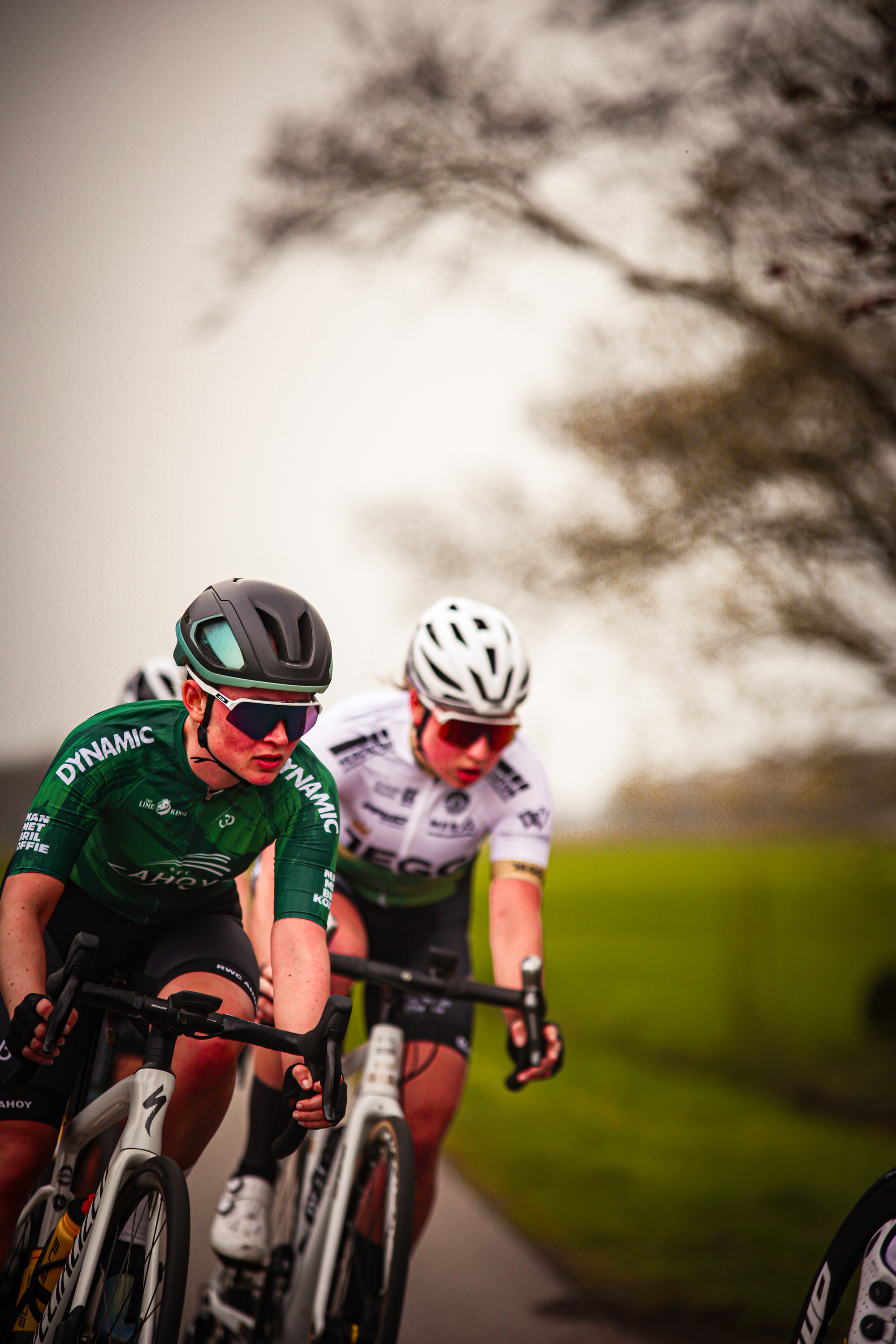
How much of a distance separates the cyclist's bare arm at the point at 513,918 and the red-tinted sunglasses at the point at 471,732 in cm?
51

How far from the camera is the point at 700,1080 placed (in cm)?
1116

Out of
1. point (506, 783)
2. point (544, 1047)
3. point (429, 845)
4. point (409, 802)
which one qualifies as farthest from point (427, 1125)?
point (506, 783)

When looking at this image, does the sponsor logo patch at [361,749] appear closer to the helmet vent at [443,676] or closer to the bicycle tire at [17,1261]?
the helmet vent at [443,676]

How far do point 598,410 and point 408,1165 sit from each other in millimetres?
6875

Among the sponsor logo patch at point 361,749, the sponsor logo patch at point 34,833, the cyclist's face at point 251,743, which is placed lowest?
the sponsor logo patch at point 34,833

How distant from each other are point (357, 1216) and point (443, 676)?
1683 mm

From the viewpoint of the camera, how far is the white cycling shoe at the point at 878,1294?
7.83 ft

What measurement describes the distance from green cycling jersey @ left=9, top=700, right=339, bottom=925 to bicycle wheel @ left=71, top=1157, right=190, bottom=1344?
714mm

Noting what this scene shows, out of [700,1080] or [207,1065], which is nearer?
[207,1065]

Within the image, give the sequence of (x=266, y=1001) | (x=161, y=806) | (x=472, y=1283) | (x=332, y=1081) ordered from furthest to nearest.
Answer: (x=472, y=1283) < (x=266, y=1001) < (x=161, y=806) < (x=332, y=1081)

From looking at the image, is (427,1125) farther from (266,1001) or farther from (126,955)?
(126,955)

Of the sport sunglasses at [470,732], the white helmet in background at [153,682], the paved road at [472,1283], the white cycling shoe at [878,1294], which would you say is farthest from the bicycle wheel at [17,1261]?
the white helmet in background at [153,682]

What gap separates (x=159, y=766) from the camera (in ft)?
9.83

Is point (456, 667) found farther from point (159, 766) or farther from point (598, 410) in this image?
point (598, 410)
